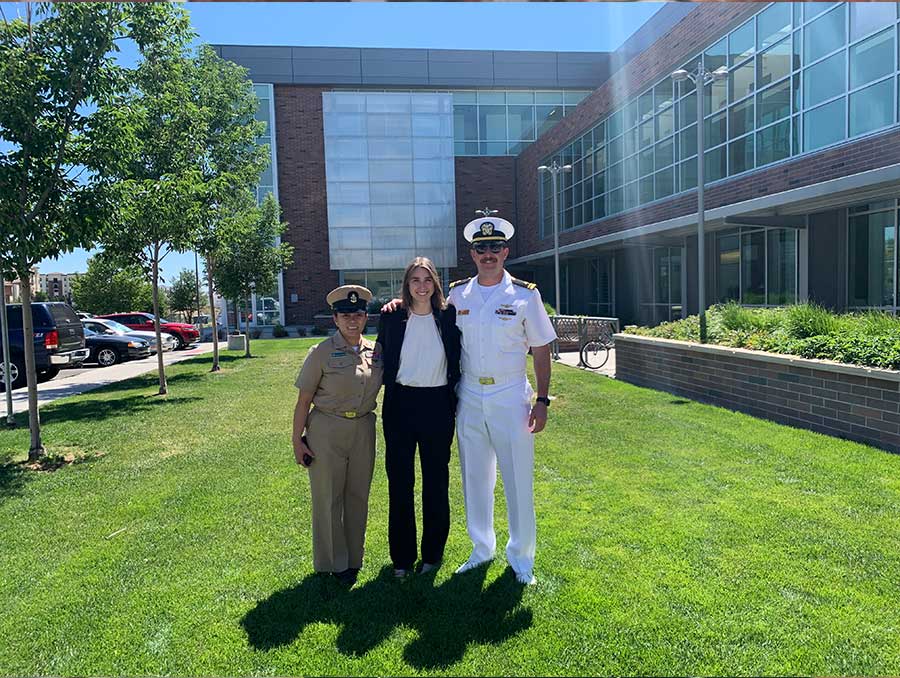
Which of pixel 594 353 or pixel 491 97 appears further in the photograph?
pixel 491 97

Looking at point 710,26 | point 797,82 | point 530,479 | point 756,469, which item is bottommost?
point 756,469

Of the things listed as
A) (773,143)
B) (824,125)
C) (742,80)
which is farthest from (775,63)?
(824,125)

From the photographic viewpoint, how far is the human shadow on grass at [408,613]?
310 cm

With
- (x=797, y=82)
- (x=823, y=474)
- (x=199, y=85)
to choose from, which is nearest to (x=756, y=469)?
(x=823, y=474)

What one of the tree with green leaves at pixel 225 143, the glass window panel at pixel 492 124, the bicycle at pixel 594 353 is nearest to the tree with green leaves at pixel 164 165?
the tree with green leaves at pixel 225 143

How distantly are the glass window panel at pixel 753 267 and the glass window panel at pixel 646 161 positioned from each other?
4.81 m

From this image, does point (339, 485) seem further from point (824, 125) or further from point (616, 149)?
point (616, 149)

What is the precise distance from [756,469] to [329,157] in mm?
33075

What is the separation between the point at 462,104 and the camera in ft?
119

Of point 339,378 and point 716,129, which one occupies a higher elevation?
point 716,129

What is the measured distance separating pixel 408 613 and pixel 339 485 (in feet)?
2.52

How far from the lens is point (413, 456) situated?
3.76 m

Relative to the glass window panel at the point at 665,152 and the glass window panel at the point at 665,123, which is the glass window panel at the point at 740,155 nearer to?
the glass window panel at the point at 665,152

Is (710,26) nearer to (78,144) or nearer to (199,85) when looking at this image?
(199,85)
